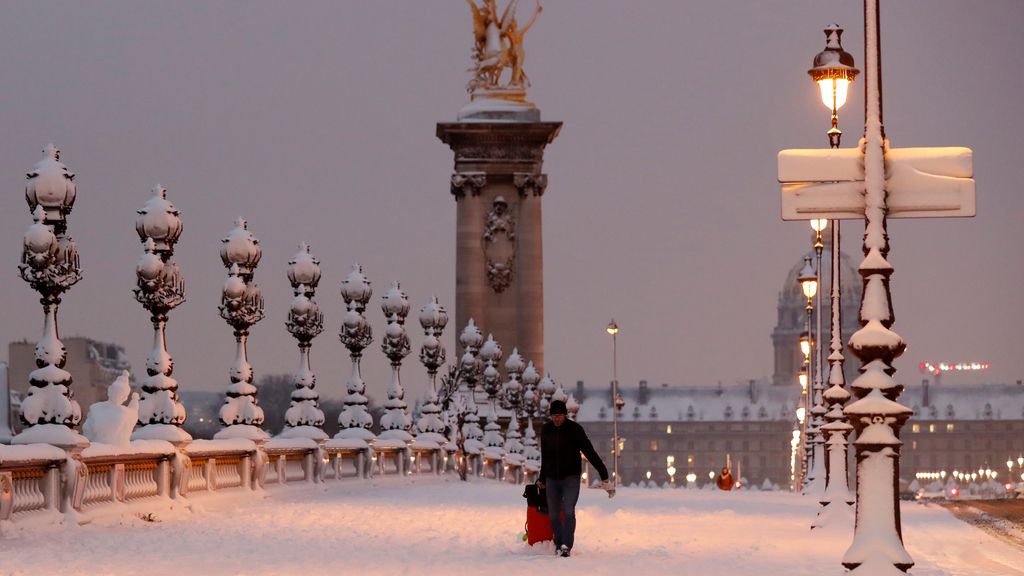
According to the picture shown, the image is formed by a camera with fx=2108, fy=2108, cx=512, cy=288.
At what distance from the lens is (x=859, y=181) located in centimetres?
1689

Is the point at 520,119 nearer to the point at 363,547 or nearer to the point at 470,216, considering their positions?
the point at 470,216

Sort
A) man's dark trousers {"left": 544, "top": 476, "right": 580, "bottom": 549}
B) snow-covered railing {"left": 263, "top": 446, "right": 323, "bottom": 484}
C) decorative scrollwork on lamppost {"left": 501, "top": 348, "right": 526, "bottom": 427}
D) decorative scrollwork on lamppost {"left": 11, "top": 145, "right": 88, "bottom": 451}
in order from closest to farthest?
man's dark trousers {"left": 544, "top": 476, "right": 580, "bottom": 549} → decorative scrollwork on lamppost {"left": 11, "top": 145, "right": 88, "bottom": 451} → snow-covered railing {"left": 263, "top": 446, "right": 323, "bottom": 484} → decorative scrollwork on lamppost {"left": 501, "top": 348, "right": 526, "bottom": 427}

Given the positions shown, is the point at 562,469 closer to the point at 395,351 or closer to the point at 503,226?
the point at 395,351

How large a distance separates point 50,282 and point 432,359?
29.6 m

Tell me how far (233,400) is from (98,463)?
998cm

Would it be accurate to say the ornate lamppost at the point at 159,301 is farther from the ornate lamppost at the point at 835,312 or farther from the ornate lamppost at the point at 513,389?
the ornate lamppost at the point at 513,389

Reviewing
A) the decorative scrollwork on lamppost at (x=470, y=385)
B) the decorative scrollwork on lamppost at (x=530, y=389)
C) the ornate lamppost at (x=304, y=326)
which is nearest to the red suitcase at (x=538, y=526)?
the ornate lamppost at (x=304, y=326)

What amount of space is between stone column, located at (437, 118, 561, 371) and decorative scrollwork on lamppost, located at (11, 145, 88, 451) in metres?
62.9

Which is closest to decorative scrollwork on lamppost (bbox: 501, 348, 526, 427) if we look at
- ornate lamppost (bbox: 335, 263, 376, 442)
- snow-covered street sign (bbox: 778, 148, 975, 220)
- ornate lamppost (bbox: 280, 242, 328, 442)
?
ornate lamppost (bbox: 335, 263, 376, 442)

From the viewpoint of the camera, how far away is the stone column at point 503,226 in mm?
89188

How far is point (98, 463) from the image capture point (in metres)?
26.5

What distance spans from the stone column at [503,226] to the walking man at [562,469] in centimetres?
6539

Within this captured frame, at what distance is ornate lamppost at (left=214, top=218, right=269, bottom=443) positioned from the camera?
35.9 meters

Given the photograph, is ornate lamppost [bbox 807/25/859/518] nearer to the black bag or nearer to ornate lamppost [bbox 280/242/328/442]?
the black bag
